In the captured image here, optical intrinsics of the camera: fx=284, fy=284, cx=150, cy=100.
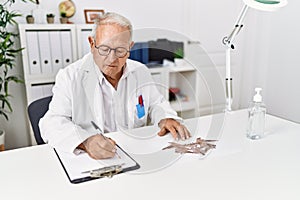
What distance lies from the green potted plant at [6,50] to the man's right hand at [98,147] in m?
1.33

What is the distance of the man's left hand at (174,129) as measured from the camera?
47.3 inches

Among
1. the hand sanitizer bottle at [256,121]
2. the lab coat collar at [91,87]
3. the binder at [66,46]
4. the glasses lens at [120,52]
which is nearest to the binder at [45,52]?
the binder at [66,46]

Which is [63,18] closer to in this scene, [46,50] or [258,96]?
[46,50]

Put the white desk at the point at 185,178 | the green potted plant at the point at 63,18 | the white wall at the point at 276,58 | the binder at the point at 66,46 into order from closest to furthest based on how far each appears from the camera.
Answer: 1. the white desk at the point at 185,178
2. the binder at the point at 66,46
3. the green potted plant at the point at 63,18
4. the white wall at the point at 276,58

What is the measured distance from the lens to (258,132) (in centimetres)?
127

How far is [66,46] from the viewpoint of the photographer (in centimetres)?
226

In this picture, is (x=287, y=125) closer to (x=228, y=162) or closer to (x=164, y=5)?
(x=228, y=162)

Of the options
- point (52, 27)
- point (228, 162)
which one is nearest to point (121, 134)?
point (228, 162)

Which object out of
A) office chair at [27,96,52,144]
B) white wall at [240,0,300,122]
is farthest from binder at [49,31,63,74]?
white wall at [240,0,300,122]

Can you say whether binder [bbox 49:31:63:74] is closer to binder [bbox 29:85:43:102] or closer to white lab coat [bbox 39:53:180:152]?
binder [bbox 29:85:43:102]

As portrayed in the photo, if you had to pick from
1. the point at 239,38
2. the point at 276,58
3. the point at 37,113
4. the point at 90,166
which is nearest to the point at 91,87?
the point at 90,166

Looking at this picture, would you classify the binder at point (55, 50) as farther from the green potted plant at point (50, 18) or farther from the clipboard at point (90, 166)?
the clipboard at point (90, 166)

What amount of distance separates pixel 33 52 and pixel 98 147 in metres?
1.45

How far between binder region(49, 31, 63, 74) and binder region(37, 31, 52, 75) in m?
0.03
